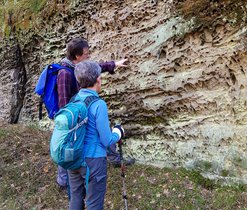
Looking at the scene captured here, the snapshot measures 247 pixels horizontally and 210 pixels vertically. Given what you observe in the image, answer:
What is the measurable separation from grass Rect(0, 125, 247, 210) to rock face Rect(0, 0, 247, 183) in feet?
1.04

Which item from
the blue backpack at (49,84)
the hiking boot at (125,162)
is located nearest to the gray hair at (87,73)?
the blue backpack at (49,84)

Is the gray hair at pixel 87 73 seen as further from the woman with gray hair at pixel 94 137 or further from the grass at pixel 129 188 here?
the grass at pixel 129 188

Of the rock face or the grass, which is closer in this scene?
the grass

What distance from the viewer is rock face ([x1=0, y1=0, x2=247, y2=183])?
4.83 m

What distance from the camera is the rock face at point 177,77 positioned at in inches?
190

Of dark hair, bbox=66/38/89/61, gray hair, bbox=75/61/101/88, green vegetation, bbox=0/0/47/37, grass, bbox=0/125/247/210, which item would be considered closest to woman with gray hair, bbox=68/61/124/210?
gray hair, bbox=75/61/101/88

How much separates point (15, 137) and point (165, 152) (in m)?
3.81

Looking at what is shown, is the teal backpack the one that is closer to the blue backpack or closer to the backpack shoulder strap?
the backpack shoulder strap

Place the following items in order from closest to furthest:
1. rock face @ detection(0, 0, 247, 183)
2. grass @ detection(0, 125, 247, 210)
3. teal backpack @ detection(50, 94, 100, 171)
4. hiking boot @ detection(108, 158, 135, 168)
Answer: teal backpack @ detection(50, 94, 100, 171) < grass @ detection(0, 125, 247, 210) < rock face @ detection(0, 0, 247, 183) < hiking boot @ detection(108, 158, 135, 168)

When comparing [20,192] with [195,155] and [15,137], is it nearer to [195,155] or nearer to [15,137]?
[15,137]

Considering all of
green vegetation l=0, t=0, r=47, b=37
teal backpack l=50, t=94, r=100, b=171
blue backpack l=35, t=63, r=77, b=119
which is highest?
green vegetation l=0, t=0, r=47, b=37

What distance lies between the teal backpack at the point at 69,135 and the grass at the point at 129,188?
1925mm

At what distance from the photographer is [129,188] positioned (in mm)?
5156

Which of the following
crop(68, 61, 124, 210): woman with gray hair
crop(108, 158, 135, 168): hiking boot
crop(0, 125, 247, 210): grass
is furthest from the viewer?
crop(108, 158, 135, 168): hiking boot
